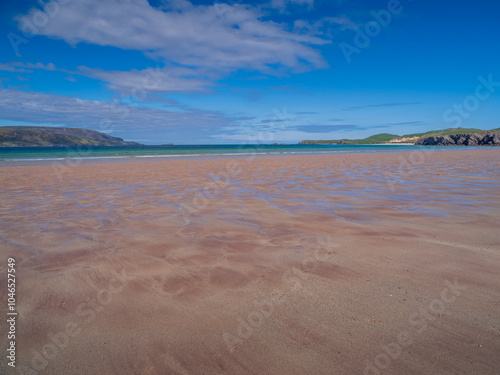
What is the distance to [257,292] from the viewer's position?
9.81 ft

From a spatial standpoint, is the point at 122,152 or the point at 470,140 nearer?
the point at 122,152

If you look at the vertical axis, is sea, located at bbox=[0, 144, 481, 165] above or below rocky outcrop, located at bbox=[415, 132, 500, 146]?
below

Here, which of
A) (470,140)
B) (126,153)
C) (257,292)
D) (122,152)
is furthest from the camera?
(470,140)

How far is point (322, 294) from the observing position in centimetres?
292

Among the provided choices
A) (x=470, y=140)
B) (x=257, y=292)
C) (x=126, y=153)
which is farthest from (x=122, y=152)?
(x=470, y=140)

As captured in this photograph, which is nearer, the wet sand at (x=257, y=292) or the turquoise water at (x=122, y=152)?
the wet sand at (x=257, y=292)

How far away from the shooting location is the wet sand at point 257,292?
212 centimetres

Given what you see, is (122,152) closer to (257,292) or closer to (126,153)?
(126,153)

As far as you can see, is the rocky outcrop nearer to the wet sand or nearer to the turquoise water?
the turquoise water

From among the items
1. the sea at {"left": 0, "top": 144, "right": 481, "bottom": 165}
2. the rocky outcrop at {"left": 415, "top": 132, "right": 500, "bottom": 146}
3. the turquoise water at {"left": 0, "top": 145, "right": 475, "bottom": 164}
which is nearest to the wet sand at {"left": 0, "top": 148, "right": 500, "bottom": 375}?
the sea at {"left": 0, "top": 144, "right": 481, "bottom": 165}

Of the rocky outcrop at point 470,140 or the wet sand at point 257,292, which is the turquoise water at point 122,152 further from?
the rocky outcrop at point 470,140

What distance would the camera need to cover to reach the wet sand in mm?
2123

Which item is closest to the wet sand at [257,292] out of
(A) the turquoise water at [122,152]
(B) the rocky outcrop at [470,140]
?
(A) the turquoise water at [122,152]

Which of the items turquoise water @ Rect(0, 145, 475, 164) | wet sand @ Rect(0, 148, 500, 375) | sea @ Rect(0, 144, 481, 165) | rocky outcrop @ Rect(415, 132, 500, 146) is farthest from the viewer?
rocky outcrop @ Rect(415, 132, 500, 146)
